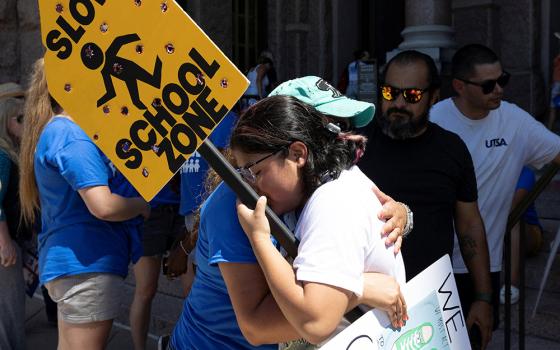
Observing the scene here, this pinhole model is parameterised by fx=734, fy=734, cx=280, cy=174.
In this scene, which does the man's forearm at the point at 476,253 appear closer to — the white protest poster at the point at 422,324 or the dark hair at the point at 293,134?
the white protest poster at the point at 422,324

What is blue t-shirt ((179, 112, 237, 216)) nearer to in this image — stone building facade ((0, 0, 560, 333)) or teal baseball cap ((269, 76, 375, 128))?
stone building facade ((0, 0, 560, 333))

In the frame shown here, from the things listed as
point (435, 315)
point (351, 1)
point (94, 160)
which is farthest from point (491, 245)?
point (351, 1)

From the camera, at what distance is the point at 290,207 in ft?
5.83

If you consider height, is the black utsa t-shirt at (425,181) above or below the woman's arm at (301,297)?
below

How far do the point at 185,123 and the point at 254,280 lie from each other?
40cm

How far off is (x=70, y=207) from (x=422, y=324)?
1.61 meters

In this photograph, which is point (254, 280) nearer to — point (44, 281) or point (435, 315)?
point (435, 315)

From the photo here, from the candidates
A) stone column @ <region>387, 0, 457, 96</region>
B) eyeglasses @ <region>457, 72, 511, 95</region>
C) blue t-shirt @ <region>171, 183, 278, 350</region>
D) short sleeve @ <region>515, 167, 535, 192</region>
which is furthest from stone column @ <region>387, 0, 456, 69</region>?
blue t-shirt @ <region>171, 183, 278, 350</region>

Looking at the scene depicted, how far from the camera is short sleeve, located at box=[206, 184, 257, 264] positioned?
170 cm

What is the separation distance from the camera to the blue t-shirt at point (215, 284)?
1.72 m

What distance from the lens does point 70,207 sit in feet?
9.57

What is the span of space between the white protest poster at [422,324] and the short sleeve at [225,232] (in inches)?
11.3

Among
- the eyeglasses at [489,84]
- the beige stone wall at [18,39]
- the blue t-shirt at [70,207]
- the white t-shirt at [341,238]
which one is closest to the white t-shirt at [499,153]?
the eyeglasses at [489,84]

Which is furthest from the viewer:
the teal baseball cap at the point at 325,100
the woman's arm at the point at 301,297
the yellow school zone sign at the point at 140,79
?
the teal baseball cap at the point at 325,100
